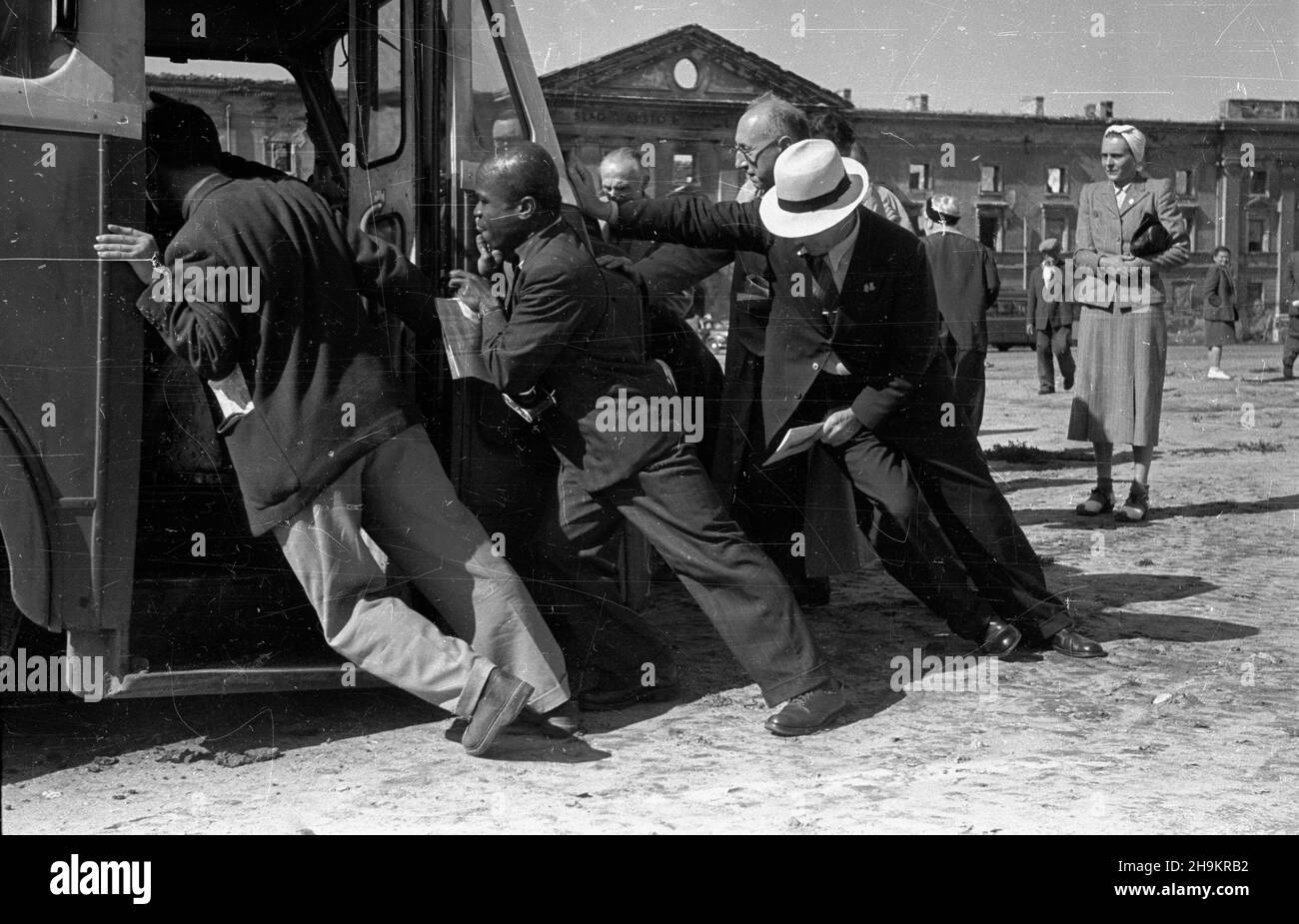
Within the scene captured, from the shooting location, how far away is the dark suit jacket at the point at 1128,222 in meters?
8.04

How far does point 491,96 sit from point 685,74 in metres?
0.77

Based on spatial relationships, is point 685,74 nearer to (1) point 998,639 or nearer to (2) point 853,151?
(2) point 853,151

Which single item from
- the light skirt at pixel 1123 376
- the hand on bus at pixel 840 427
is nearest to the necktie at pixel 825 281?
the hand on bus at pixel 840 427

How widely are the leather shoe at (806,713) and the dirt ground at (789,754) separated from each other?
52 mm

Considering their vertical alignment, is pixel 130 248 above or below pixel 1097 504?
above

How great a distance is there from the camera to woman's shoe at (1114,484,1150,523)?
27.9 ft

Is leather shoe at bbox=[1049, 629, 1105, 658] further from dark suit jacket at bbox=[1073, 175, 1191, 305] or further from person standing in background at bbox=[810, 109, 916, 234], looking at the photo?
dark suit jacket at bbox=[1073, 175, 1191, 305]

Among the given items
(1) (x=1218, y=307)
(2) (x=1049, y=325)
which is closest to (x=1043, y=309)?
(2) (x=1049, y=325)

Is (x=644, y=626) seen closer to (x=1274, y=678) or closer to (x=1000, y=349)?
(x=1274, y=678)

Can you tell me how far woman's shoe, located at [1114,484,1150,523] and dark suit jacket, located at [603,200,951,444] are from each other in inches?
142

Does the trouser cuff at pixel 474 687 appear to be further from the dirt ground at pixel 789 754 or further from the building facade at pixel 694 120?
the building facade at pixel 694 120

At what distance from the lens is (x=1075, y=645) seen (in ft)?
18.0

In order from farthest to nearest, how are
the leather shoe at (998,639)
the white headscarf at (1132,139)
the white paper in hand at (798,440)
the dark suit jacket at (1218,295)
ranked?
1. the dark suit jacket at (1218,295)
2. the white headscarf at (1132,139)
3. the leather shoe at (998,639)
4. the white paper in hand at (798,440)

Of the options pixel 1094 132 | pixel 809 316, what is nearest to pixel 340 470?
pixel 809 316
